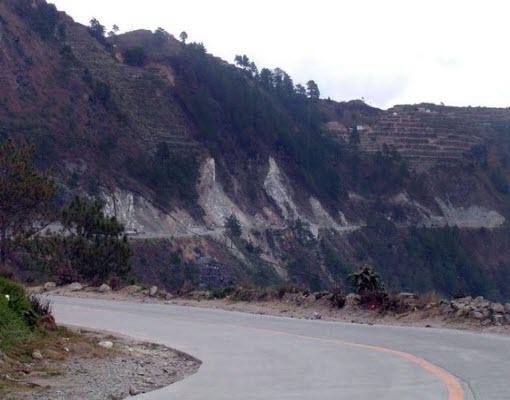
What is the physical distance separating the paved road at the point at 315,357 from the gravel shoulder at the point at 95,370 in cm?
34

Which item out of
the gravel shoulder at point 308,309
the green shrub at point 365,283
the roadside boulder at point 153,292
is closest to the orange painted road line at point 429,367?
the gravel shoulder at point 308,309

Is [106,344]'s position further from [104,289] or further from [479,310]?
[104,289]

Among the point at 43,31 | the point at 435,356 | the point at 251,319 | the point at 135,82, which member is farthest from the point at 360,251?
the point at 435,356

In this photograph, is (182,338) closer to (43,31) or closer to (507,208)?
(43,31)

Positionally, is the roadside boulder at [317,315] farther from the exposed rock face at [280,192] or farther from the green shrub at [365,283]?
the exposed rock face at [280,192]

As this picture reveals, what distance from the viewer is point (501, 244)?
87.1m

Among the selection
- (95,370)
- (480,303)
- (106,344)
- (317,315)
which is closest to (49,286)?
(317,315)

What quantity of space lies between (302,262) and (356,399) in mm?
62296

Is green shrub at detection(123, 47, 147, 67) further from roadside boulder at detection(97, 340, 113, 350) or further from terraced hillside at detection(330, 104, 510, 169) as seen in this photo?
roadside boulder at detection(97, 340, 113, 350)

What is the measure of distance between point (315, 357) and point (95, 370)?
3.07 metres

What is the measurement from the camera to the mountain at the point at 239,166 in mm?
67312

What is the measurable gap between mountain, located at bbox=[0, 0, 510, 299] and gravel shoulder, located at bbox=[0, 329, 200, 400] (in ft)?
134

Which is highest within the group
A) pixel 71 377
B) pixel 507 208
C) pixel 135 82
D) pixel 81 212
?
pixel 135 82

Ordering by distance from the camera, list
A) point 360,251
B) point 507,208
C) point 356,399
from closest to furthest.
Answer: point 356,399, point 360,251, point 507,208
